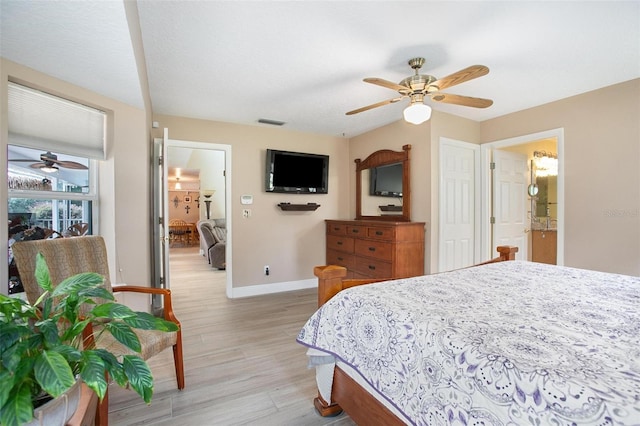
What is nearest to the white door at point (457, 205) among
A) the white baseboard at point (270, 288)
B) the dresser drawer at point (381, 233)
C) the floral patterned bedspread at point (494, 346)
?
the dresser drawer at point (381, 233)

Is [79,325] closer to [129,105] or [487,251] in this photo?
[129,105]

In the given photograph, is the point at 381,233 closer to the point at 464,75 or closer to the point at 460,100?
the point at 460,100

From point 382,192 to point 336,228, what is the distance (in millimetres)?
870

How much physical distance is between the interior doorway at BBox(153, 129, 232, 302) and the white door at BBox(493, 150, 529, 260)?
11.8 ft

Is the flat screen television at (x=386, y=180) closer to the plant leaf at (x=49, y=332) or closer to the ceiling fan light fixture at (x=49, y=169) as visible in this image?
the ceiling fan light fixture at (x=49, y=169)

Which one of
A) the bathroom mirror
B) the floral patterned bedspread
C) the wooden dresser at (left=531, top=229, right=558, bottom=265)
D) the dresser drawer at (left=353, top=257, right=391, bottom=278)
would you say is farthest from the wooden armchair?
the wooden dresser at (left=531, top=229, right=558, bottom=265)

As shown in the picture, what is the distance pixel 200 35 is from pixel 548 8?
2224mm

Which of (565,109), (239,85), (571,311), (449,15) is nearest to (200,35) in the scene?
(239,85)

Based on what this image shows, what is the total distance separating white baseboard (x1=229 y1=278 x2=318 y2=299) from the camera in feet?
13.1

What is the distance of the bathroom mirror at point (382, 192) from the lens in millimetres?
3740

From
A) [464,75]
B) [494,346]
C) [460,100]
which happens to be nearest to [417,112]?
[464,75]

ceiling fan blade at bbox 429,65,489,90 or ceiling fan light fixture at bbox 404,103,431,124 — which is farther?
ceiling fan light fixture at bbox 404,103,431,124

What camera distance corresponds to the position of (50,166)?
79.7 inches

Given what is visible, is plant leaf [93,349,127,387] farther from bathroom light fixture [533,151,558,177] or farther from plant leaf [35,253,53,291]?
bathroom light fixture [533,151,558,177]
